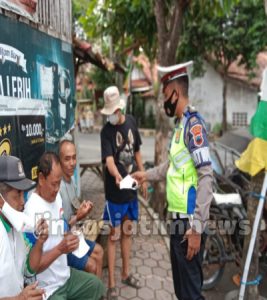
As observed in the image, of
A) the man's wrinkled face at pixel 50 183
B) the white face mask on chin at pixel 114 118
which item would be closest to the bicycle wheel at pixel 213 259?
the white face mask on chin at pixel 114 118

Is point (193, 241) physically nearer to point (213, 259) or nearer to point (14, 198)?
point (14, 198)

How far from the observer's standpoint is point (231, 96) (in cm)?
1967

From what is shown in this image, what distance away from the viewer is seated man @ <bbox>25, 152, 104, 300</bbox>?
2.17 m

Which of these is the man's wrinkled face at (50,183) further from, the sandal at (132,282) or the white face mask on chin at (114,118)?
the sandal at (132,282)

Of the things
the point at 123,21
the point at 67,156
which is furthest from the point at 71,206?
the point at 123,21

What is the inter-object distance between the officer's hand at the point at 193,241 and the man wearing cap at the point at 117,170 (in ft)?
3.76

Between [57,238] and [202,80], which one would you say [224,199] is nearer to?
[57,238]

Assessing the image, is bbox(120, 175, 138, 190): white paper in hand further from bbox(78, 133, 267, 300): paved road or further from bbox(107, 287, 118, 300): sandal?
bbox(78, 133, 267, 300): paved road

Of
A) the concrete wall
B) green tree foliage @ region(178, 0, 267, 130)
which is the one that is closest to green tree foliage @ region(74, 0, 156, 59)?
green tree foliage @ region(178, 0, 267, 130)

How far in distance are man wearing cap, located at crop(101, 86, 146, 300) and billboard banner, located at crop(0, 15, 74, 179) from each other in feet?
1.70

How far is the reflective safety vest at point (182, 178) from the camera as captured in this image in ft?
7.97

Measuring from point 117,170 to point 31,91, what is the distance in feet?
3.62

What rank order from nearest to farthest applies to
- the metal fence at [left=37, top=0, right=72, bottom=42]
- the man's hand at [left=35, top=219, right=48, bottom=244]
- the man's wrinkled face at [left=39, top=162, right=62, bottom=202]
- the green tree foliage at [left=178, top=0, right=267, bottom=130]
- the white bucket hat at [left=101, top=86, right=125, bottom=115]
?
the man's hand at [left=35, top=219, right=48, bottom=244] < the man's wrinkled face at [left=39, top=162, right=62, bottom=202] < the metal fence at [left=37, top=0, right=72, bottom=42] < the white bucket hat at [left=101, top=86, right=125, bottom=115] < the green tree foliage at [left=178, top=0, right=267, bottom=130]

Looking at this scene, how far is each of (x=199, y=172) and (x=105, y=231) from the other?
5.78 ft
